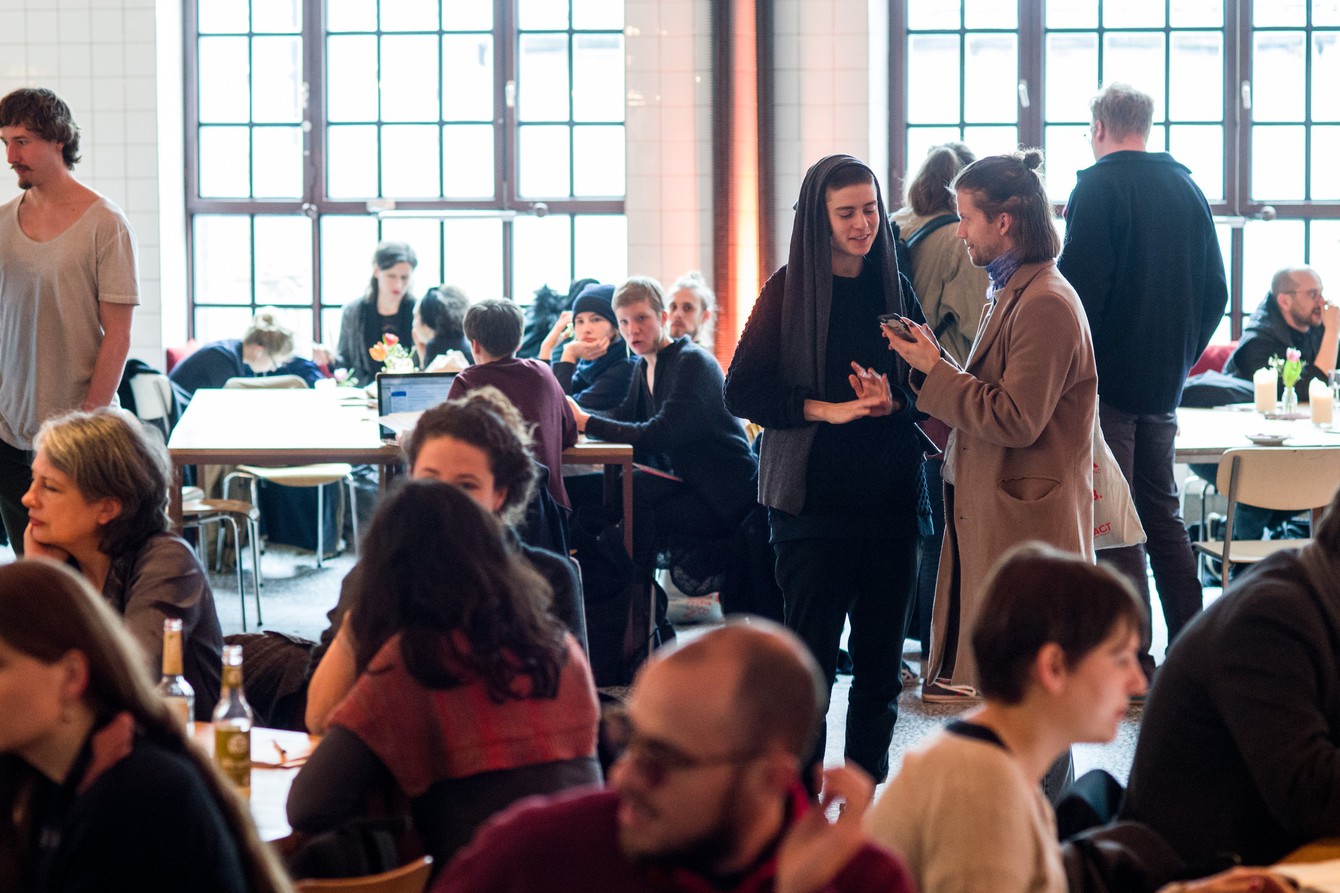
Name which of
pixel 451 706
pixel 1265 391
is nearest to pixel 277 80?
pixel 1265 391

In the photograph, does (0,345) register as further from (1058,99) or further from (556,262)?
(1058,99)

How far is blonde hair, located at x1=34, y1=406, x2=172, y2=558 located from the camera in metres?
2.83

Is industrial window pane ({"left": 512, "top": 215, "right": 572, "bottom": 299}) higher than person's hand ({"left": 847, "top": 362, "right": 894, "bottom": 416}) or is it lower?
higher

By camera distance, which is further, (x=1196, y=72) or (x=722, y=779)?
(x=1196, y=72)

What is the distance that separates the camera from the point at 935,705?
5.04 metres

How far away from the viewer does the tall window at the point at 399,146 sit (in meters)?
9.01

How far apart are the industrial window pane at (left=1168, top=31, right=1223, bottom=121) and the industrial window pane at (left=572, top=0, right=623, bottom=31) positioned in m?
3.09

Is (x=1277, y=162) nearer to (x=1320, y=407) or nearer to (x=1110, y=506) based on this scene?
(x=1320, y=407)

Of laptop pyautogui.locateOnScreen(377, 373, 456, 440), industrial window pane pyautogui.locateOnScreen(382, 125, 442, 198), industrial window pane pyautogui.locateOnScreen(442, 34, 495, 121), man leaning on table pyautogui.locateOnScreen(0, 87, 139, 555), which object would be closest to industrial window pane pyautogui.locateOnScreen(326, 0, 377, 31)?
industrial window pane pyautogui.locateOnScreen(442, 34, 495, 121)

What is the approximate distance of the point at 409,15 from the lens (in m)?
9.01

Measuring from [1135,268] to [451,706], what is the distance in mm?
3151

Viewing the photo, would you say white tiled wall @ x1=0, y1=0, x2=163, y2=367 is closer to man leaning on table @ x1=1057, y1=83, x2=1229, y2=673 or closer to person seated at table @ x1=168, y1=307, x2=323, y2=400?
person seated at table @ x1=168, y1=307, x2=323, y2=400

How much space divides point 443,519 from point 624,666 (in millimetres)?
3204

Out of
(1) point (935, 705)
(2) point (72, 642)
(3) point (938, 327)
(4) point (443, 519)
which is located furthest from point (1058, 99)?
(2) point (72, 642)
